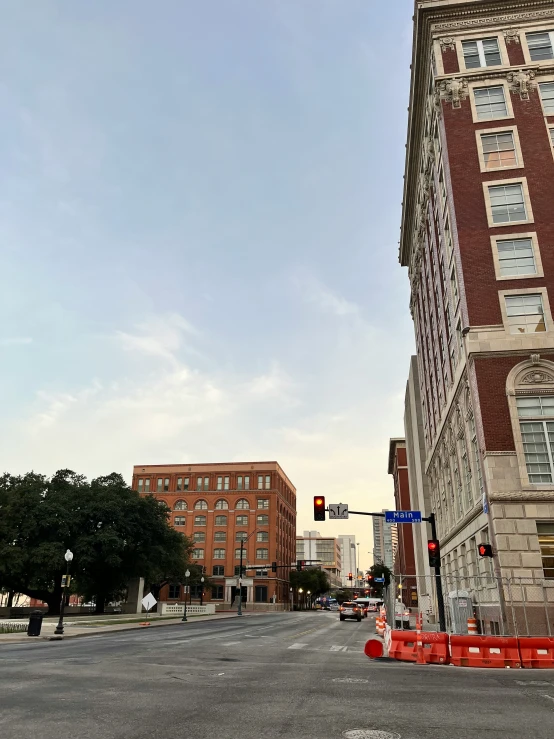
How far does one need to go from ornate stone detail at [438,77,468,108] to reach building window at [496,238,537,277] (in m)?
10.2

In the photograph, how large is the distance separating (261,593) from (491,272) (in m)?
89.3

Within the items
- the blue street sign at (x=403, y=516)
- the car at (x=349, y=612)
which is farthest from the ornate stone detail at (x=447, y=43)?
the car at (x=349, y=612)

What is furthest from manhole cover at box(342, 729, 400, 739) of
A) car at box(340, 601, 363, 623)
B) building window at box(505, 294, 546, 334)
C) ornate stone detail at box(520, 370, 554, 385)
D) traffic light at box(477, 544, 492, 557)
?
car at box(340, 601, 363, 623)

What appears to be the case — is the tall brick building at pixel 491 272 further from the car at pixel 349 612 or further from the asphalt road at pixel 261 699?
the car at pixel 349 612

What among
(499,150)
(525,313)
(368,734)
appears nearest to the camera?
(368,734)

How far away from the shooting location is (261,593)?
105 metres

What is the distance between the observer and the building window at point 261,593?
343ft

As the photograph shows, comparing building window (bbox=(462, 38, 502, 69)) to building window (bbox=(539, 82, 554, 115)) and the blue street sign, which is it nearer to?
building window (bbox=(539, 82, 554, 115))

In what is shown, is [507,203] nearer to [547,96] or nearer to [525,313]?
[525,313]

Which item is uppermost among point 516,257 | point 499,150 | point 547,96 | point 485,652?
point 547,96

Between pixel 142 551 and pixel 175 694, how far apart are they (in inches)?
2057

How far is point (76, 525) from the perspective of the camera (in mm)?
55062

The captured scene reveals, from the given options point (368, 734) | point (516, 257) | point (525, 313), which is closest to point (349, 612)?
point (525, 313)

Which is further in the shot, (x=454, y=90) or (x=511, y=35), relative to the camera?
(x=511, y=35)
